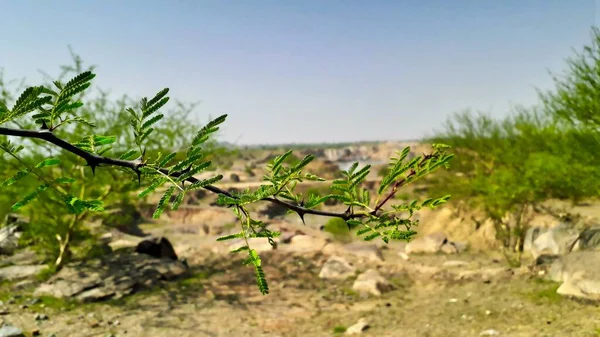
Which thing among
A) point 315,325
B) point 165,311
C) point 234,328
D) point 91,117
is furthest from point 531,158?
point 91,117

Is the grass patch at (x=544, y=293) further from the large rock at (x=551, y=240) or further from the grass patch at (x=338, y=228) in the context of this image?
the grass patch at (x=338, y=228)

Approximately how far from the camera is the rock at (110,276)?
35.0 feet

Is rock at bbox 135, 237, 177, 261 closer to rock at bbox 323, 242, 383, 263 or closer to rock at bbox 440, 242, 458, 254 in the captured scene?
rock at bbox 323, 242, 383, 263

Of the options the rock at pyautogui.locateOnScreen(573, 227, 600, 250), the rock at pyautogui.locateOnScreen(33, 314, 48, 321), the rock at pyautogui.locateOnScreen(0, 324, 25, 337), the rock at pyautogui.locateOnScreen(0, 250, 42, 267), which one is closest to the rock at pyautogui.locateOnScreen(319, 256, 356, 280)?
the rock at pyautogui.locateOnScreen(573, 227, 600, 250)

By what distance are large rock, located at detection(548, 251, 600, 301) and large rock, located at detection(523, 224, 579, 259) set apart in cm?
353

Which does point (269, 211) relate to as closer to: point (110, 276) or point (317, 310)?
point (110, 276)

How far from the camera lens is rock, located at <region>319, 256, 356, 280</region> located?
12.4 m

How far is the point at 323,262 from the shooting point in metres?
14.2

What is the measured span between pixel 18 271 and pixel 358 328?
931 cm

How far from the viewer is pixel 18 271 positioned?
477 inches

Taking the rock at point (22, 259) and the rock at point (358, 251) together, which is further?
the rock at point (358, 251)

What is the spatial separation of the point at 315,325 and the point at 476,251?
33.5ft

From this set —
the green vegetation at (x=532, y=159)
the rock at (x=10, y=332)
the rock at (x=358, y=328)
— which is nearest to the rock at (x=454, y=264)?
the green vegetation at (x=532, y=159)

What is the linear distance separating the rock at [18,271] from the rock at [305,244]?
7.49 metres
